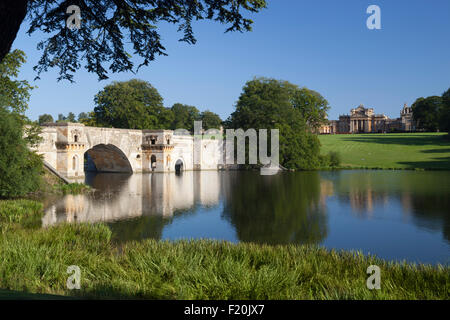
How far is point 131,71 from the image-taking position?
7387 mm

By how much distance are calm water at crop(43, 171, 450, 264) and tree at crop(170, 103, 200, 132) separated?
4990cm

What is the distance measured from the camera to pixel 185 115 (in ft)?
248

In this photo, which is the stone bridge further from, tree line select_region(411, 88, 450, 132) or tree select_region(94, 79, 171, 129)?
tree line select_region(411, 88, 450, 132)

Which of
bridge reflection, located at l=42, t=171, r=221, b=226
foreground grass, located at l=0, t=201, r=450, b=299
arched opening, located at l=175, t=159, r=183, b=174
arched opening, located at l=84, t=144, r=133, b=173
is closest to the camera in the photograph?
foreground grass, located at l=0, t=201, r=450, b=299

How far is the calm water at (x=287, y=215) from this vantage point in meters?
11.4

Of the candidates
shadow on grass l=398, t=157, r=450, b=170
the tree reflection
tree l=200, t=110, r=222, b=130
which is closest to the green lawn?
shadow on grass l=398, t=157, r=450, b=170

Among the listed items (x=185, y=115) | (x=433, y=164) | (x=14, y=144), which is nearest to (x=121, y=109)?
(x=185, y=115)

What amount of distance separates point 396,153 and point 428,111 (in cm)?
3402

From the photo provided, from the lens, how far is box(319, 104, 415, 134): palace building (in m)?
118

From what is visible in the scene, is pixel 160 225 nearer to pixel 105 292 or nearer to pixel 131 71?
pixel 131 71

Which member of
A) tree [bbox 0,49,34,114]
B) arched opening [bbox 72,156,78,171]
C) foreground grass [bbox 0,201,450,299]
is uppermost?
tree [bbox 0,49,34,114]

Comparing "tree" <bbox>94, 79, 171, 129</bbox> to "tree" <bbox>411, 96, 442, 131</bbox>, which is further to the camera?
"tree" <bbox>411, 96, 442, 131</bbox>

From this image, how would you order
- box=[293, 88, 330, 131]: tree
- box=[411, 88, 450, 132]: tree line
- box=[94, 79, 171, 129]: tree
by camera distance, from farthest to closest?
box=[411, 88, 450, 132]: tree line → box=[293, 88, 330, 131]: tree → box=[94, 79, 171, 129]: tree

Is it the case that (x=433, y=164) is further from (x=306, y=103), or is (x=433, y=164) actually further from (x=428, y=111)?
(x=428, y=111)
